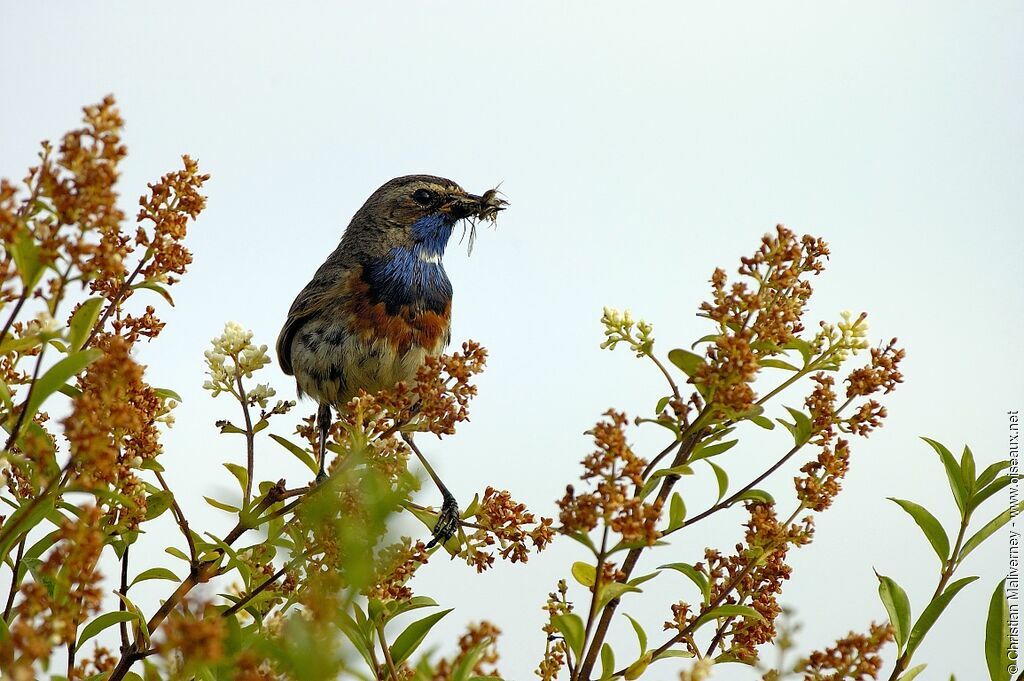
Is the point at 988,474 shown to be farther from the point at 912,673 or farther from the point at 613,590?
the point at 613,590

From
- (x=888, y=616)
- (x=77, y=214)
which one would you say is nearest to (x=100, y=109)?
(x=77, y=214)

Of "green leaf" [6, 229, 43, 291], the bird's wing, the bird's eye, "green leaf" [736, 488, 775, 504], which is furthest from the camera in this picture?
the bird's eye

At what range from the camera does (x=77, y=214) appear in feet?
4.22

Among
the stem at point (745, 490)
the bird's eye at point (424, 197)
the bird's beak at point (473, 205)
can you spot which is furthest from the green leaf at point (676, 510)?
the bird's eye at point (424, 197)

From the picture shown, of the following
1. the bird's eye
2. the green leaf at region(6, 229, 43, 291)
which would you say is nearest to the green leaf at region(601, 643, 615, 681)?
the green leaf at region(6, 229, 43, 291)

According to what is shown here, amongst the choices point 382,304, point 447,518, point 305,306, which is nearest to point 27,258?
point 447,518

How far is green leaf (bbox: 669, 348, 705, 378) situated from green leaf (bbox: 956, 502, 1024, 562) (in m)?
0.62

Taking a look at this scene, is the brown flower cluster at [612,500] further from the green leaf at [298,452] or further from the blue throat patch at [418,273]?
the blue throat patch at [418,273]

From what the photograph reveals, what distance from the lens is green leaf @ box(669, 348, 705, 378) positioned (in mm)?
2012

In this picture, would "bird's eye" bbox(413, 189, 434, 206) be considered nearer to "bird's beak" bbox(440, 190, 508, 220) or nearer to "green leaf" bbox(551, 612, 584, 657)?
"bird's beak" bbox(440, 190, 508, 220)

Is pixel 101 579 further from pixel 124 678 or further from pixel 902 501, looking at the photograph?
pixel 902 501

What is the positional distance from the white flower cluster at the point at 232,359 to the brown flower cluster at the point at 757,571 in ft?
3.82

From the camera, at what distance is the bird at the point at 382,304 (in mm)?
4504

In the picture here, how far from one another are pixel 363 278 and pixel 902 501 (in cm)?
306
